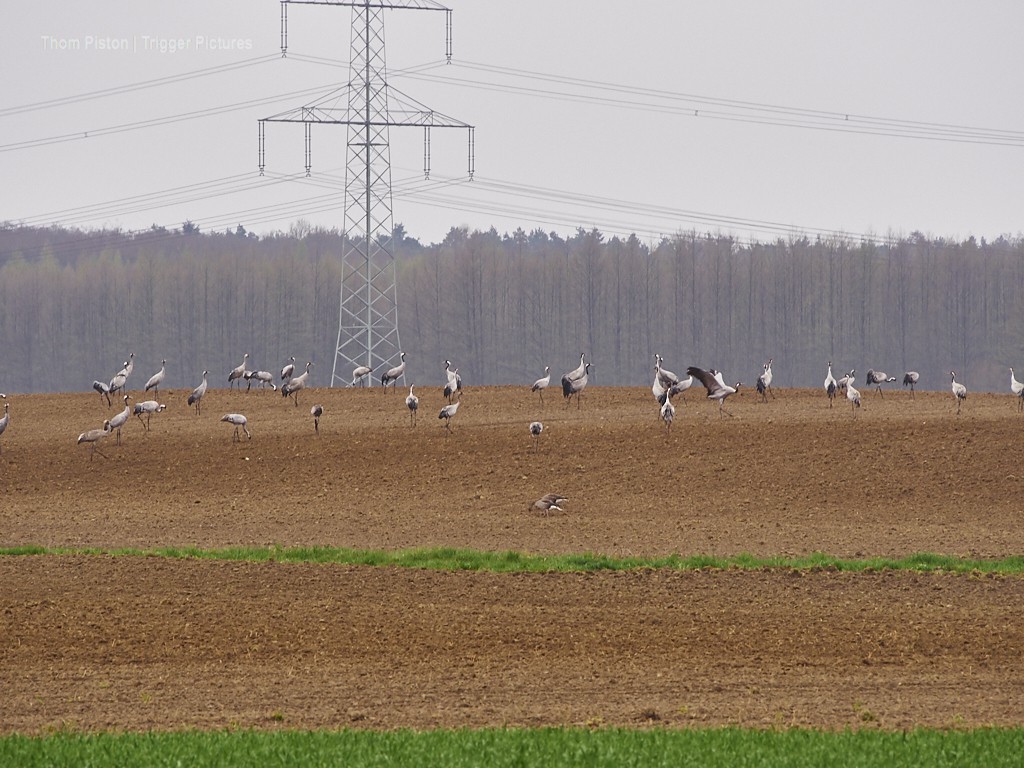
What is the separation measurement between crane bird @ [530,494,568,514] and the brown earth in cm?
29

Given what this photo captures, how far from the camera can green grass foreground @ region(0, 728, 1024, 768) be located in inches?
375

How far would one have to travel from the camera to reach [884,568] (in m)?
18.8

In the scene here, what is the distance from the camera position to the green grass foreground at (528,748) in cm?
952

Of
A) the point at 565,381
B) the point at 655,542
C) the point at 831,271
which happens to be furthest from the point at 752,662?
the point at 831,271

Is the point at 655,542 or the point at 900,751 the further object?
the point at 655,542

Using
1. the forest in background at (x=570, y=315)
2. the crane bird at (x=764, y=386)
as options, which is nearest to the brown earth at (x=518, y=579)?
the crane bird at (x=764, y=386)

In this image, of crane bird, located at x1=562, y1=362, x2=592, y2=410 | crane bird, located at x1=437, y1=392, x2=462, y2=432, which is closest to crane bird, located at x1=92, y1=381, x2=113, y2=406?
crane bird, located at x1=437, y1=392, x2=462, y2=432

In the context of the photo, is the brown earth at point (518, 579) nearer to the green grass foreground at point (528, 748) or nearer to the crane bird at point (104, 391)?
the green grass foreground at point (528, 748)

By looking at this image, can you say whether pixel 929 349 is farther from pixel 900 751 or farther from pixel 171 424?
pixel 900 751

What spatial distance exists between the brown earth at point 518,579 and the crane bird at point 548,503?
0.29 meters

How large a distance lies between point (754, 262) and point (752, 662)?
99215 mm

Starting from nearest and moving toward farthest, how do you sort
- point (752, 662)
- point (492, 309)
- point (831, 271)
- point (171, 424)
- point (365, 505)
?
1. point (752, 662)
2. point (365, 505)
3. point (171, 424)
4. point (831, 271)
5. point (492, 309)

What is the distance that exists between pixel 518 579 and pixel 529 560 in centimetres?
156

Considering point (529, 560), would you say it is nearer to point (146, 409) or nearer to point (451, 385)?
point (451, 385)
